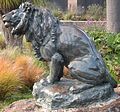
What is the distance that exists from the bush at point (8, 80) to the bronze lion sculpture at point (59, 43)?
2824 mm

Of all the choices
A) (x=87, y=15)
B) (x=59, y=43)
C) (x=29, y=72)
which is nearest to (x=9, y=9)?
(x=29, y=72)

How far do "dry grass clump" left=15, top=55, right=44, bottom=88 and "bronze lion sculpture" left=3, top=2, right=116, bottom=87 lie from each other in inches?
136

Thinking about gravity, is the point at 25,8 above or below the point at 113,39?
above

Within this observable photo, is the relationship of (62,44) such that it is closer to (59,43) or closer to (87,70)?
(59,43)

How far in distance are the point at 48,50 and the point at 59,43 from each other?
0.47ft

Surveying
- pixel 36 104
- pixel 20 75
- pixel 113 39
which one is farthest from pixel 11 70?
pixel 113 39

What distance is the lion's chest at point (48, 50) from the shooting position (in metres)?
4.46

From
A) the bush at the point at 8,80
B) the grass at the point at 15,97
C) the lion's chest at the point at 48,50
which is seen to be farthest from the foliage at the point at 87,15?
the lion's chest at the point at 48,50

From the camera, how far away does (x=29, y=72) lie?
26.4ft

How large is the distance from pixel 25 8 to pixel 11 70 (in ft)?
10.2

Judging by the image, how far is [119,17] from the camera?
12898mm

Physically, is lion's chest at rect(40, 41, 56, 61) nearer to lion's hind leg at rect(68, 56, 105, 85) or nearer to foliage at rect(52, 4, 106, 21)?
lion's hind leg at rect(68, 56, 105, 85)

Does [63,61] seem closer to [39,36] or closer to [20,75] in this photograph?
[39,36]

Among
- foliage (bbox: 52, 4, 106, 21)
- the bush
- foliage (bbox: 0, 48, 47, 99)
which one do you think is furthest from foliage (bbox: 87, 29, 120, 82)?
foliage (bbox: 52, 4, 106, 21)
